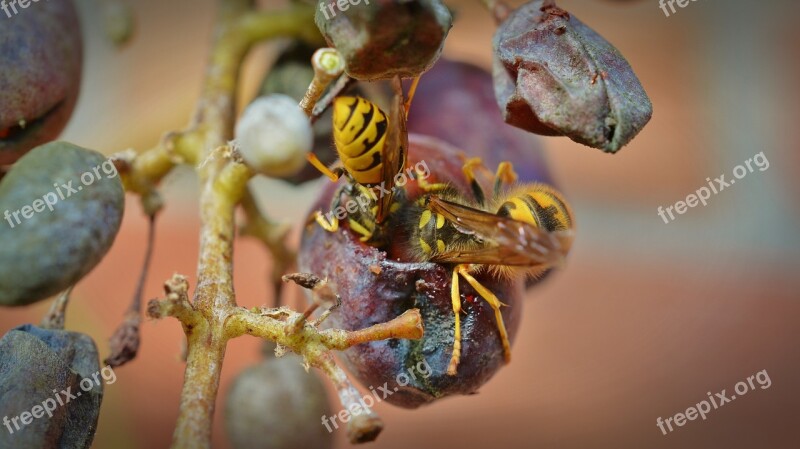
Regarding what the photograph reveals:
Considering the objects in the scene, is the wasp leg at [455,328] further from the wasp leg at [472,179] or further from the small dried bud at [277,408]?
the small dried bud at [277,408]

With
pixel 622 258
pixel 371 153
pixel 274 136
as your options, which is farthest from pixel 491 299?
pixel 622 258

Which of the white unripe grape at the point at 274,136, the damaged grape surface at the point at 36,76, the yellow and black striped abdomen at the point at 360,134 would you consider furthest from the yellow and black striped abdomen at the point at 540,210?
the damaged grape surface at the point at 36,76

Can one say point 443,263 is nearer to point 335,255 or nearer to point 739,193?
point 335,255

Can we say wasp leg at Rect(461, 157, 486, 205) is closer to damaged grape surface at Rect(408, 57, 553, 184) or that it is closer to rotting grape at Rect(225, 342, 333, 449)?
damaged grape surface at Rect(408, 57, 553, 184)

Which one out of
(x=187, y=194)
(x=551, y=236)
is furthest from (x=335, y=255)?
(x=187, y=194)

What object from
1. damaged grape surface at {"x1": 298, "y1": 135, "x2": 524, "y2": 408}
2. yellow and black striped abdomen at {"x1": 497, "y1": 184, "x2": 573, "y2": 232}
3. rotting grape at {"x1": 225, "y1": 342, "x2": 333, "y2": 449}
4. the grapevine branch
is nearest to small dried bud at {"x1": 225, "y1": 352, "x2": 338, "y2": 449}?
rotting grape at {"x1": 225, "y1": 342, "x2": 333, "y2": 449}
